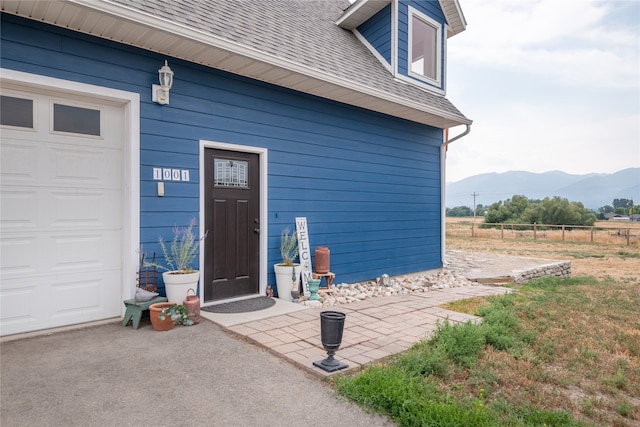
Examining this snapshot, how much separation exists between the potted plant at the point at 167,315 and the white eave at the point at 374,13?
6.28 m

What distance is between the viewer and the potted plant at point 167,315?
3533 millimetres

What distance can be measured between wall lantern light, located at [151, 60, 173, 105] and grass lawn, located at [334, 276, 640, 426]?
11.0 ft

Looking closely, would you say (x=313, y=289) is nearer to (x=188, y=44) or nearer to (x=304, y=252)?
(x=304, y=252)

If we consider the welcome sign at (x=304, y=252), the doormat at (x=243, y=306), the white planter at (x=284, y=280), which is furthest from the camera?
the welcome sign at (x=304, y=252)

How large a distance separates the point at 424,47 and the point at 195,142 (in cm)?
546

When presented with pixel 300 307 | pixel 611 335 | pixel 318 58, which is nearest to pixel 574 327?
pixel 611 335

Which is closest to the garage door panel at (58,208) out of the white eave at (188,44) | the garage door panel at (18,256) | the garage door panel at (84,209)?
the garage door panel at (84,209)

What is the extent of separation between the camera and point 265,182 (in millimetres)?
4988

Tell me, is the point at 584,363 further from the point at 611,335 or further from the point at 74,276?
the point at 74,276

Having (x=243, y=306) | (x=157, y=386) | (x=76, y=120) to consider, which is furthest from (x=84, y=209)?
(x=157, y=386)

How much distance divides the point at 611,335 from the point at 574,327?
0.32 metres

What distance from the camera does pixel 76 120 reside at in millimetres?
3674

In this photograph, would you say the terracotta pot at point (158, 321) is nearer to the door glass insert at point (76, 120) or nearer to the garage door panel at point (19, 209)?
the garage door panel at point (19, 209)

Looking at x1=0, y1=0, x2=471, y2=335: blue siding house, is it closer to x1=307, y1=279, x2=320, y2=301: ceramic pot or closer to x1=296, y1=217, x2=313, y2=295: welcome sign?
x1=296, y1=217, x2=313, y2=295: welcome sign
